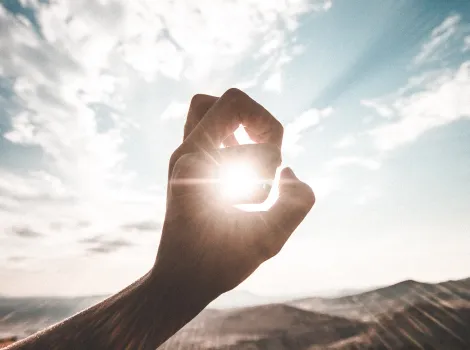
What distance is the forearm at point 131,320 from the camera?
108 centimetres

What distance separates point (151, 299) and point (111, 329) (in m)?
0.20

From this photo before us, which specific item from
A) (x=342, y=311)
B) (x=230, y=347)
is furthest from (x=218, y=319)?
(x=342, y=311)

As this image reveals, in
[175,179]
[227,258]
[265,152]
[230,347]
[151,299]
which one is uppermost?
[265,152]

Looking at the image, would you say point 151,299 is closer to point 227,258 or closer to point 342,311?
point 227,258

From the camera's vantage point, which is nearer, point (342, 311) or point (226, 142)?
point (226, 142)

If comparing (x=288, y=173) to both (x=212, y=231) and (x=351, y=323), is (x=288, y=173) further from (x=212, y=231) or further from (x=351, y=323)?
(x=351, y=323)

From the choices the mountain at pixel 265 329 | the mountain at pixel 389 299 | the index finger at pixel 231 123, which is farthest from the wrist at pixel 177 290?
the mountain at pixel 389 299

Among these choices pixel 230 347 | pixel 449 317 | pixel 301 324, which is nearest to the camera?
pixel 449 317

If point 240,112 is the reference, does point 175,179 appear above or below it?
below

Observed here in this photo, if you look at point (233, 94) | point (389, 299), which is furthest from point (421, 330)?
point (233, 94)

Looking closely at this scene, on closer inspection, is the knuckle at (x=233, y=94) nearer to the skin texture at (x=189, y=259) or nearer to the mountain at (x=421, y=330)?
the skin texture at (x=189, y=259)

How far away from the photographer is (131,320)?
3.59ft

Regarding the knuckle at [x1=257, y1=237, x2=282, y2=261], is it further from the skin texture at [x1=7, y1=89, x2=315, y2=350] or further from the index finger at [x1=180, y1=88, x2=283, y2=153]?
the index finger at [x1=180, y1=88, x2=283, y2=153]

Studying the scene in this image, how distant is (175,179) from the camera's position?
3.86ft
